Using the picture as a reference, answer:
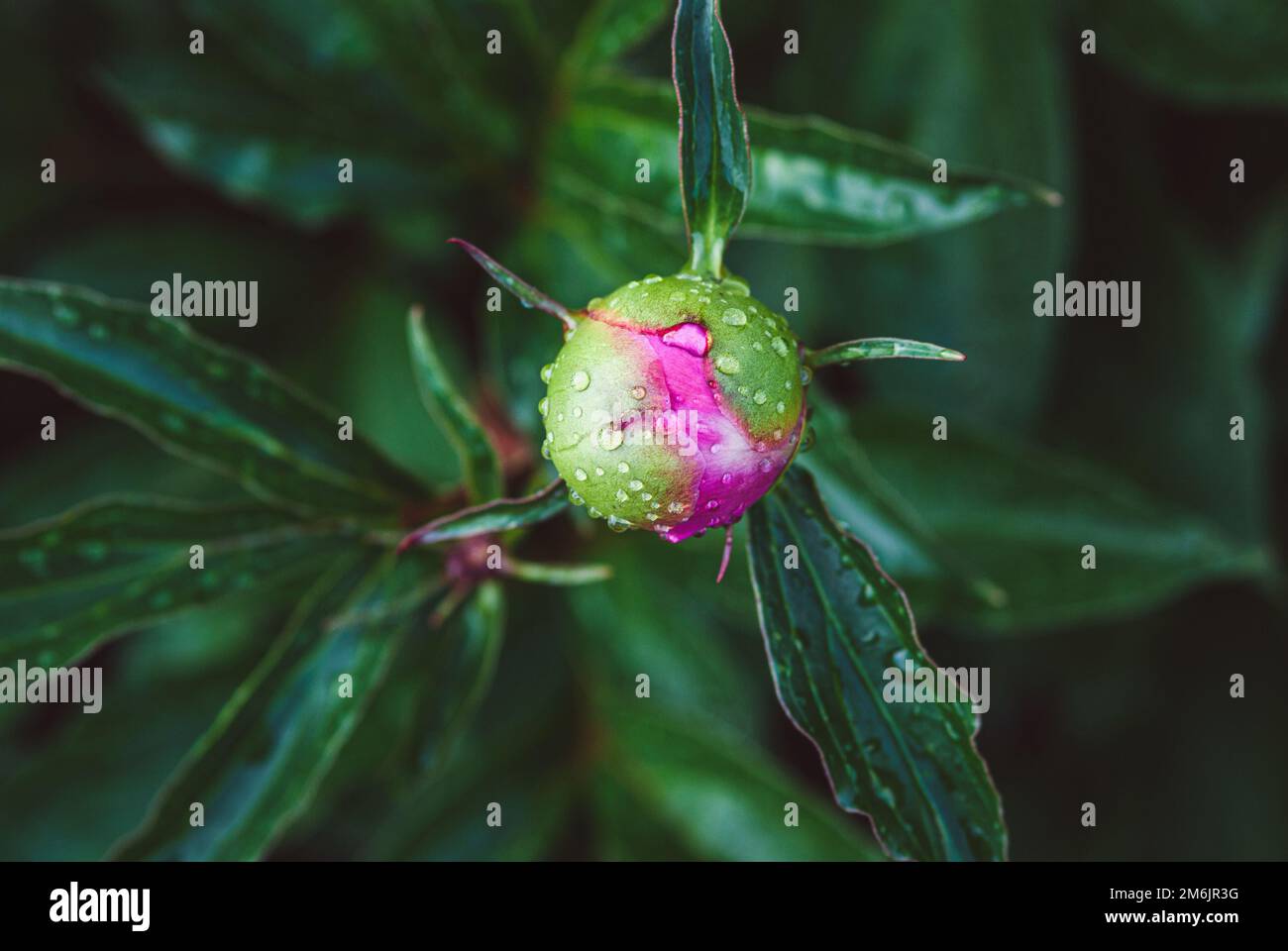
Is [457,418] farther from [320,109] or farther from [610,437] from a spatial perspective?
[320,109]

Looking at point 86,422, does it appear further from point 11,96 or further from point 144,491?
point 11,96

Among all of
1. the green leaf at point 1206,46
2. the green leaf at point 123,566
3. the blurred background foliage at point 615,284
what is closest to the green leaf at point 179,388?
the green leaf at point 123,566

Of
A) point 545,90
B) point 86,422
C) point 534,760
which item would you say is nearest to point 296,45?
point 545,90

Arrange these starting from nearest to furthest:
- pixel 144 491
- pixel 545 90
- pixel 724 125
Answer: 1. pixel 724 125
2. pixel 545 90
3. pixel 144 491

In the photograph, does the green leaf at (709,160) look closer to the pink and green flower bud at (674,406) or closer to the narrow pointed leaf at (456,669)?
the pink and green flower bud at (674,406)

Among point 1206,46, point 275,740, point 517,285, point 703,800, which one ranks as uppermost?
point 1206,46

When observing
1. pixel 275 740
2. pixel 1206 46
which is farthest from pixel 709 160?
pixel 1206 46
